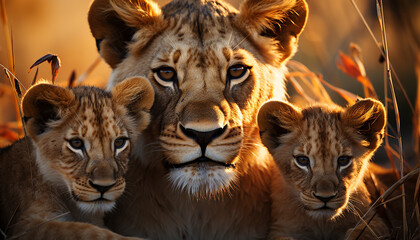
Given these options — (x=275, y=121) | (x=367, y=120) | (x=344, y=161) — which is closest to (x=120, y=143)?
(x=275, y=121)

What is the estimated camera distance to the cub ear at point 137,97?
3111 mm

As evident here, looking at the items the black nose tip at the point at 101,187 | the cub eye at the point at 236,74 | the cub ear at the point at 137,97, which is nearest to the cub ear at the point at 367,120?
the cub eye at the point at 236,74

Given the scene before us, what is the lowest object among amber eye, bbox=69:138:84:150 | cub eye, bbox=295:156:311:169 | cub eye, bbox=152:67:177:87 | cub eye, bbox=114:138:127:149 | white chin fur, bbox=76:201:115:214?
white chin fur, bbox=76:201:115:214

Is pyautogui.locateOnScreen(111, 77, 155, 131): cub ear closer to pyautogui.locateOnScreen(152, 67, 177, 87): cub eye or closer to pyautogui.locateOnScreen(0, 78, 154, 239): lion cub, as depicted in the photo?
pyautogui.locateOnScreen(0, 78, 154, 239): lion cub

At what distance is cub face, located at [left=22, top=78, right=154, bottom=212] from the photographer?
9.30ft

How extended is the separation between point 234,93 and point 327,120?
21.0 inches

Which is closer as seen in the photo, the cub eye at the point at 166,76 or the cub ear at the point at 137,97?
the cub ear at the point at 137,97


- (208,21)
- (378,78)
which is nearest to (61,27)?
(378,78)

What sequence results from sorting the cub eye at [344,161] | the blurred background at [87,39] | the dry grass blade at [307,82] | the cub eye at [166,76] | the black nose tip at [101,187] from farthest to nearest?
the blurred background at [87,39] → the dry grass blade at [307,82] → the cub eye at [166,76] → the cub eye at [344,161] → the black nose tip at [101,187]

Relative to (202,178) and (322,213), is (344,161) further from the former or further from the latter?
(202,178)

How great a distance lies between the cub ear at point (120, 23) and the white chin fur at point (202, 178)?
84 cm

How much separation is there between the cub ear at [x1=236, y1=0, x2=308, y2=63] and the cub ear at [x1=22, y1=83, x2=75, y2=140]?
1.12 m

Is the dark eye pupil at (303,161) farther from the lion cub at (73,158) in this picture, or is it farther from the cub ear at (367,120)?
the lion cub at (73,158)

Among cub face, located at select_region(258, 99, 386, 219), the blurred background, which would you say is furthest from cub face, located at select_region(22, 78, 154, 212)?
the blurred background
